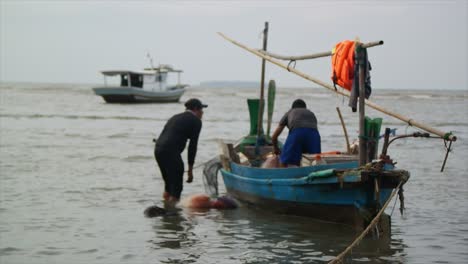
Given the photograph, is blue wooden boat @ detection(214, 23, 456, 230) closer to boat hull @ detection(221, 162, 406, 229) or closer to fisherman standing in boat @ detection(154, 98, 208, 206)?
boat hull @ detection(221, 162, 406, 229)

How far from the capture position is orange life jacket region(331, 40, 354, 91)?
28.4 feet

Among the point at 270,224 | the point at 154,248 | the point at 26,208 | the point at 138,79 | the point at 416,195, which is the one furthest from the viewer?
the point at 138,79

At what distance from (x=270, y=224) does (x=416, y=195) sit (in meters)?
4.07

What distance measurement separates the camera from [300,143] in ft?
32.3

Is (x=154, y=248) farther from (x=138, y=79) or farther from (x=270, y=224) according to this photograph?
(x=138, y=79)

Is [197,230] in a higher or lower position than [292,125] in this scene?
lower

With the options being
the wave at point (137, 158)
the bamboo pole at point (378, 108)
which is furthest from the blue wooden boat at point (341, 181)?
the wave at point (137, 158)

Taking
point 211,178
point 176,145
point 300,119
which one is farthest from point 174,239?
point 211,178

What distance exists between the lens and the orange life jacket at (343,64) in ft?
28.4

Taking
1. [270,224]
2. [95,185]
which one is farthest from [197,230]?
[95,185]

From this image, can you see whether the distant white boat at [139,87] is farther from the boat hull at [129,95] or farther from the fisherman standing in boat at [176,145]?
the fisherman standing in boat at [176,145]

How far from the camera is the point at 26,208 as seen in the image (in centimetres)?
1042

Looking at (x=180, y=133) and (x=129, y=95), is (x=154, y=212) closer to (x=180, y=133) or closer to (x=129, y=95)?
(x=180, y=133)

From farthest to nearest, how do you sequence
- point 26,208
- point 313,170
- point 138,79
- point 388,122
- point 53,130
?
point 138,79
point 388,122
point 53,130
point 26,208
point 313,170
